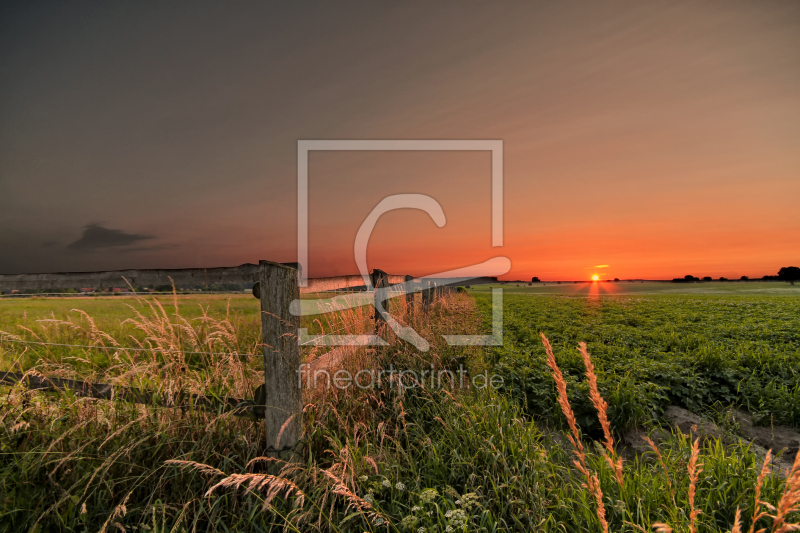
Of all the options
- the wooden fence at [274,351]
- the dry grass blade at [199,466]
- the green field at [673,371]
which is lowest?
the green field at [673,371]

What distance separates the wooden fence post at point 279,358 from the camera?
3154mm

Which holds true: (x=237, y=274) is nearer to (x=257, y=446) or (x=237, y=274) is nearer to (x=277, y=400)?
(x=277, y=400)

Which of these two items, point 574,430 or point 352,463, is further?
point 352,463

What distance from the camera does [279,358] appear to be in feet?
10.4

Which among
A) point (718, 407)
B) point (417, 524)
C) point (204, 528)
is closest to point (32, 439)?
point (204, 528)

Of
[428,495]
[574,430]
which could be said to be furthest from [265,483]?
[574,430]

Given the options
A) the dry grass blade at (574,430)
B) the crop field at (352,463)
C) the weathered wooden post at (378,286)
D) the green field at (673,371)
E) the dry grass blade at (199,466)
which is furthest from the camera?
the weathered wooden post at (378,286)

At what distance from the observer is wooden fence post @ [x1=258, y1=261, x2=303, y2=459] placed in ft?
10.3

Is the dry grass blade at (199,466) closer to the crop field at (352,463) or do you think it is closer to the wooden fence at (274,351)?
the crop field at (352,463)

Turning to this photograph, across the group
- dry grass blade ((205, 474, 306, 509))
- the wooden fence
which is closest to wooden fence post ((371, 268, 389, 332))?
the wooden fence

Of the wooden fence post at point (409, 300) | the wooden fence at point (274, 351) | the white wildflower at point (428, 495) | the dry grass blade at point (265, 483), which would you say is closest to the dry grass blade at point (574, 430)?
the dry grass blade at point (265, 483)

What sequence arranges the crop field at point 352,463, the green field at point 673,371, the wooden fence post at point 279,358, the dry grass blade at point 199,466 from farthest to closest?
1. the green field at point 673,371
2. the wooden fence post at point 279,358
3. the crop field at point 352,463
4. the dry grass blade at point 199,466

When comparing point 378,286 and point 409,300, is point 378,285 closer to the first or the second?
point 378,286

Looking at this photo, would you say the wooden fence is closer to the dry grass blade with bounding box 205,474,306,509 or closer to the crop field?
the crop field
